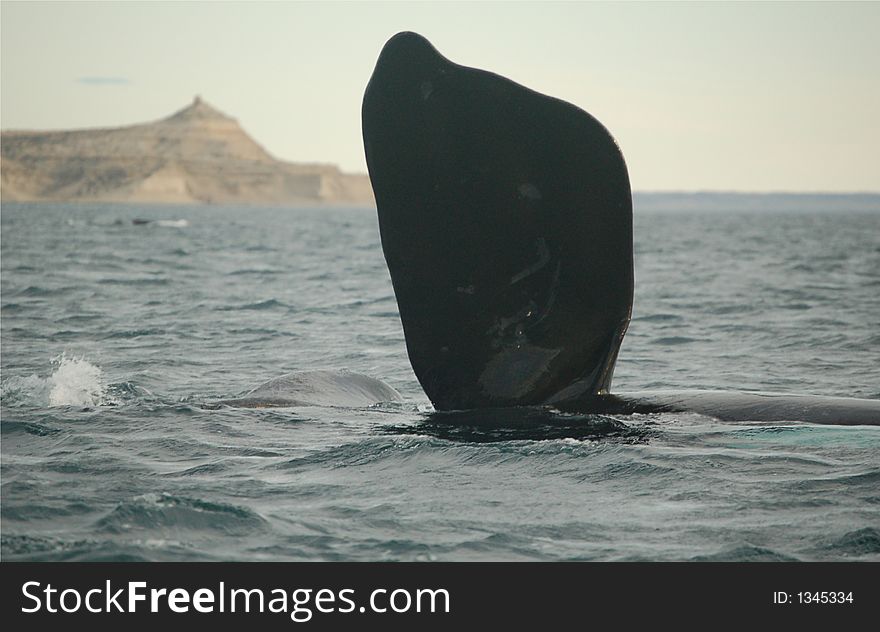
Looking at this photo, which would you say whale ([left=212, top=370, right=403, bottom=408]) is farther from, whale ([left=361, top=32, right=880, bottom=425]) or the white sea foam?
the white sea foam

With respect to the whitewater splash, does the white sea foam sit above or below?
above

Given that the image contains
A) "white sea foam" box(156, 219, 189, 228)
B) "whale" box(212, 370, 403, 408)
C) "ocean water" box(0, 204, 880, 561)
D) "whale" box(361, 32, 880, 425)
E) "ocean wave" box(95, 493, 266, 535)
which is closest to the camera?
"ocean water" box(0, 204, 880, 561)

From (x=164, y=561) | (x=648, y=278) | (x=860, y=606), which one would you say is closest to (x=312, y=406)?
(x=164, y=561)

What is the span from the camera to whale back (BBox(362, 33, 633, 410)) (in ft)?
21.8

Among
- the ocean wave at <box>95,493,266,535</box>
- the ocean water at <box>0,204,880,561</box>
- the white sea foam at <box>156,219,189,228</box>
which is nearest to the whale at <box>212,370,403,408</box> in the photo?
the ocean water at <box>0,204,880,561</box>

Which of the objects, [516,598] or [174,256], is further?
[174,256]

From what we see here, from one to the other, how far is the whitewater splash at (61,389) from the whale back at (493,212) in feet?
11.9

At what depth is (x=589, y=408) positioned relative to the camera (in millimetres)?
7402

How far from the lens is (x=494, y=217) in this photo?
6855 mm

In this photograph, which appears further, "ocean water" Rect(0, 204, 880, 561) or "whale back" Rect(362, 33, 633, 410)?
"whale back" Rect(362, 33, 633, 410)

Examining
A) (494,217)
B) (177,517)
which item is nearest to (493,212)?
(494,217)

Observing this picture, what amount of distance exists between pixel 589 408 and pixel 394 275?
4.92 ft

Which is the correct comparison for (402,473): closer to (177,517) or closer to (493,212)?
(177,517)

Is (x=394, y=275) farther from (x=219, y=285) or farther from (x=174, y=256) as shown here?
(x=174, y=256)
